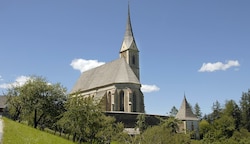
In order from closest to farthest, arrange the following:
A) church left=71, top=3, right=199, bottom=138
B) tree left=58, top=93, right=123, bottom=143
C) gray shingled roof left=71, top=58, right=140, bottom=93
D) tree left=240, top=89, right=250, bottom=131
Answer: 1. tree left=58, top=93, right=123, bottom=143
2. church left=71, top=3, right=199, bottom=138
3. gray shingled roof left=71, top=58, right=140, bottom=93
4. tree left=240, top=89, right=250, bottom=131

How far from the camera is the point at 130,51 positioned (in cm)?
7750

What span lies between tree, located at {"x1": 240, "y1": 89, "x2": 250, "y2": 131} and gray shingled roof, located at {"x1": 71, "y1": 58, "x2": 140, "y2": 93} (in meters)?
26.4

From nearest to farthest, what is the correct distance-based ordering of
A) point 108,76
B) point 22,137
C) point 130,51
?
point 22,137, point 108,76, point 130,51

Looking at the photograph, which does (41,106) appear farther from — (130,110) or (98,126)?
(130,110)

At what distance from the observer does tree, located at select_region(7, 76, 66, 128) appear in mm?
40938

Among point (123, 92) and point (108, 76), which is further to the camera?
point (108, 76)

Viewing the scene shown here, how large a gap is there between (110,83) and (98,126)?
30270 mm

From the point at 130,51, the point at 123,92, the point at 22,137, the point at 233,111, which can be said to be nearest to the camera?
the point at 22,137

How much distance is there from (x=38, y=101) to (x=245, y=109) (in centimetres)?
4938

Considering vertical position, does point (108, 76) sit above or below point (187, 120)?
above

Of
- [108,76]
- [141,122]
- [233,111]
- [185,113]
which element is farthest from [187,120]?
[108,76]

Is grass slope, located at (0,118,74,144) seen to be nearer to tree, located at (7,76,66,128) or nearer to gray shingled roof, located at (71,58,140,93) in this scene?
tree, located at (7,76,66,128)

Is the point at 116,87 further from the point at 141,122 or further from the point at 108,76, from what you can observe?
the point at 141,122

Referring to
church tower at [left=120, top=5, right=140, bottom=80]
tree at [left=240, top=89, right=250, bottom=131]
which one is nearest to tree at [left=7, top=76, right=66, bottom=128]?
church tower at [left=120, top=5, right=140, bottom=80]
